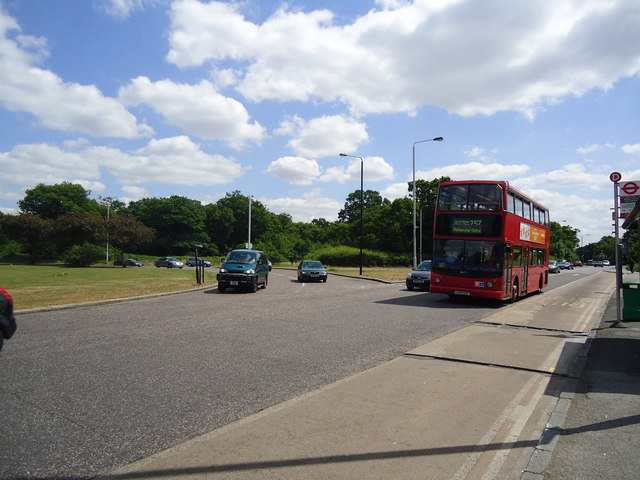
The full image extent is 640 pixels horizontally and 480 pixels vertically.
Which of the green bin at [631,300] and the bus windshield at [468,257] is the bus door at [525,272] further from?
the green bin at [631,300]

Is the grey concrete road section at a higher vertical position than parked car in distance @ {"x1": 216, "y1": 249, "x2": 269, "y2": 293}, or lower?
lower

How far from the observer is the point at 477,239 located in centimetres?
1489

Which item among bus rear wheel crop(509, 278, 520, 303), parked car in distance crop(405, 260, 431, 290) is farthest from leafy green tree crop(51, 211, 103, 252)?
bus rear wheel crop(509, 278, 520, 303)

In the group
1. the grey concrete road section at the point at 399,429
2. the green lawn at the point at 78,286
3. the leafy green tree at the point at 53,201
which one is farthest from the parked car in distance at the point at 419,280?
the leafy green tree at the point at 53,201

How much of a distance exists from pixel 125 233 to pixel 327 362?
47.3 m

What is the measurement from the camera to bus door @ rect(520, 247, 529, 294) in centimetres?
1731

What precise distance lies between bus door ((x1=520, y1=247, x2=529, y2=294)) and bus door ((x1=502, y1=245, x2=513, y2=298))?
1.98m

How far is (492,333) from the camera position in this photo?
31.1 feet

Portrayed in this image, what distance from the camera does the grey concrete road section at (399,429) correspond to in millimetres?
3322

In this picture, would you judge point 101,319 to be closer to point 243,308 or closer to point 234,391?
point 243,308

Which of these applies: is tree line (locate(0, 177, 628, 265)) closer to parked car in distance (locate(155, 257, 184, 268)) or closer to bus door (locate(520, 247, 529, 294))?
parked car in distance (locate(155, 257, 184, 268))

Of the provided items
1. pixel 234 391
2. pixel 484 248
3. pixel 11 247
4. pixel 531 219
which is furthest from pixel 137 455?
pixel 11 247

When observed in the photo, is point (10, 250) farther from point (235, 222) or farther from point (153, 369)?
point (153, 369)

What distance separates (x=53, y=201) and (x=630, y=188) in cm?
8466
